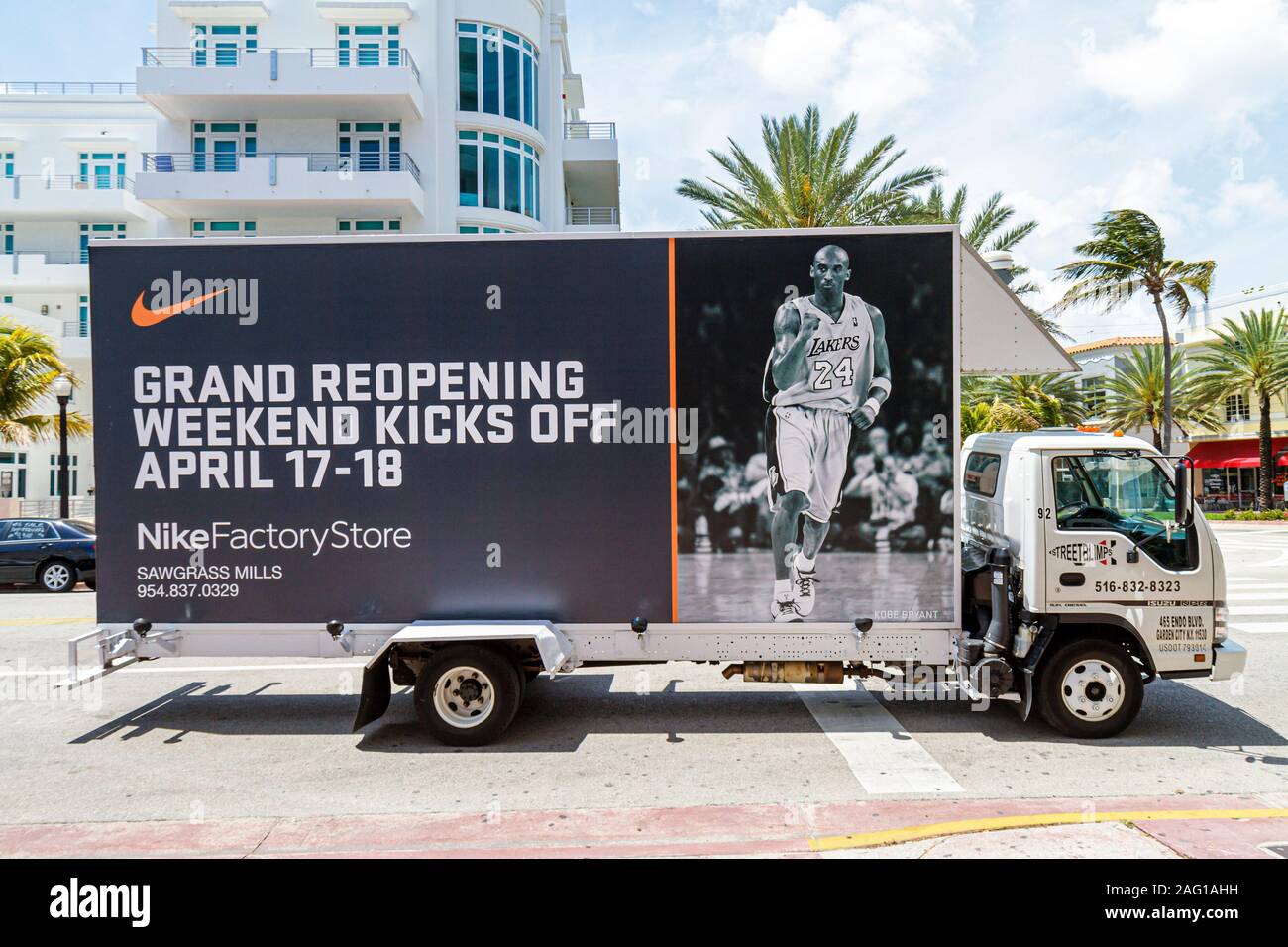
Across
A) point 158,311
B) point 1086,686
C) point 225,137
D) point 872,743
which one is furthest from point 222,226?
point 1086,686

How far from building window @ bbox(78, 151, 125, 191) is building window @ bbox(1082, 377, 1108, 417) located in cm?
4390

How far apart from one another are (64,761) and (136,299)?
3.72 meters

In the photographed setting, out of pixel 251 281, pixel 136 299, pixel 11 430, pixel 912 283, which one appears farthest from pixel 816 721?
pixel 11 430

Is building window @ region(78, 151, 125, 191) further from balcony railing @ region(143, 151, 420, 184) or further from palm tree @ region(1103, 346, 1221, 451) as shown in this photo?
palm tree @ region(1103, 346, 1221, 451)

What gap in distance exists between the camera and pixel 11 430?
22.6m

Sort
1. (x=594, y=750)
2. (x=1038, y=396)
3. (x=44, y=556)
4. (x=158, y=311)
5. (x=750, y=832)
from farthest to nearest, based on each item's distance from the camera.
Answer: (x=1038, y=396), (x=44, y=556), (x=158, y=311), (x=594, y=750), (x=750, y=832)

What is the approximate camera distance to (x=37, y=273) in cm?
3466

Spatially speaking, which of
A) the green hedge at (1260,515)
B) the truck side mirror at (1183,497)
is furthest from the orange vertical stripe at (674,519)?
the green hedge at (1260,515)

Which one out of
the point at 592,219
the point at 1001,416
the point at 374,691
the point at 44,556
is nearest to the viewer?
the point at 374,691

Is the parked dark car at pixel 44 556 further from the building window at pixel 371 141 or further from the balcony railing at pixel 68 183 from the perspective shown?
the balcony railing at pixel 68 183

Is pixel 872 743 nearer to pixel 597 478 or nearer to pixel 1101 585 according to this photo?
pixel 1101 585

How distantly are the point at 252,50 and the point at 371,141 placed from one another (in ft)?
15.1

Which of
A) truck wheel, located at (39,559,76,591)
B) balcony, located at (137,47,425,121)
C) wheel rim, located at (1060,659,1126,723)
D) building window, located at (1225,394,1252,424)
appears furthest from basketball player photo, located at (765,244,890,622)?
building window, located at (1225,394,1252,424)

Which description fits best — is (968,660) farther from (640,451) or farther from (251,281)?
(251,281)
